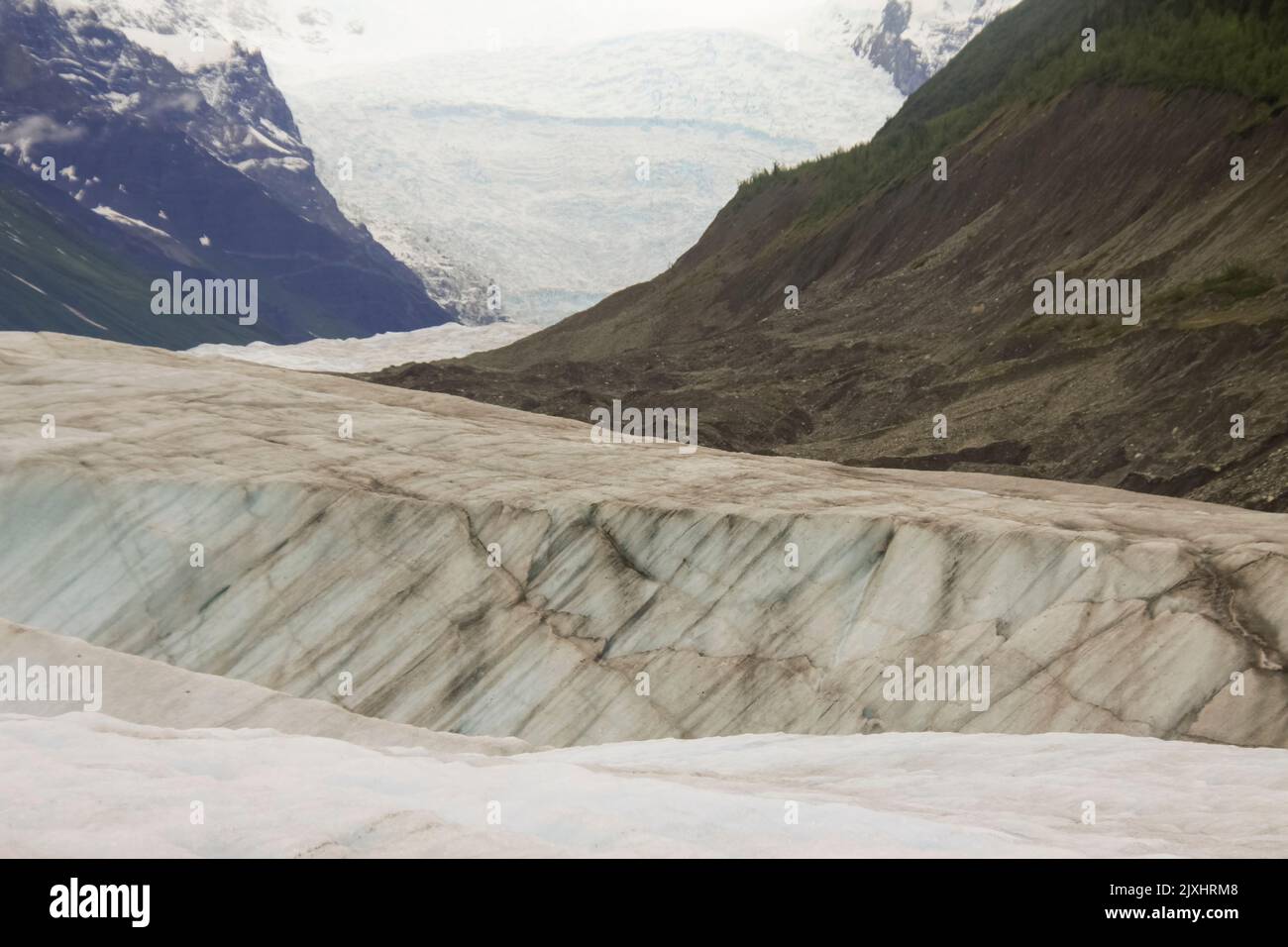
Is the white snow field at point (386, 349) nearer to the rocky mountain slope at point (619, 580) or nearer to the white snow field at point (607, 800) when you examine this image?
the rocky mountain slope at point (619, 580)

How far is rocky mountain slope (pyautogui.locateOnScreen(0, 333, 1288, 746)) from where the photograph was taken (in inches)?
796

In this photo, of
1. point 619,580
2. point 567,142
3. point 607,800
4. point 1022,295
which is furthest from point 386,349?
point 607,800

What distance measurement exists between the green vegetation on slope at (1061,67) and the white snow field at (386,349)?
31.0 meters

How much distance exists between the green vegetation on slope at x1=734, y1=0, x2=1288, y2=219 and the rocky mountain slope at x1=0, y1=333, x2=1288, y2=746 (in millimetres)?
43337

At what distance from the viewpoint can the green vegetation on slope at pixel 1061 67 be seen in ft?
219

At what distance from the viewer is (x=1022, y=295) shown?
65.2 metres

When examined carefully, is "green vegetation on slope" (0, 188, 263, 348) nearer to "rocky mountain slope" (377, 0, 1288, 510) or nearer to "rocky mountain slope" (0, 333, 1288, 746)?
"rocky mountain slope" (377, 0, 1288, 510)

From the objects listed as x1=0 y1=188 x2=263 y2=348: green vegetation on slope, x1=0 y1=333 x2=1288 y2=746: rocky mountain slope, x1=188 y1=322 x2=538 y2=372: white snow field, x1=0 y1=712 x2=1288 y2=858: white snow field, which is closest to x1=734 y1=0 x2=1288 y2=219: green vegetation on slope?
x1=188 y1=322 x2=538 y2=372: white snow field

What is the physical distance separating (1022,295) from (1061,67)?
70.8 feet

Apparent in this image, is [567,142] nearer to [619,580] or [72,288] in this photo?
[72,288]

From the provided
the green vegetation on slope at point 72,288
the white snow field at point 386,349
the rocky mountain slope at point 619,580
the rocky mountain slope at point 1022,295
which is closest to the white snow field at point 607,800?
the rocky mountain slope at point 619,580

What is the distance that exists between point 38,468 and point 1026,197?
54836 mm
